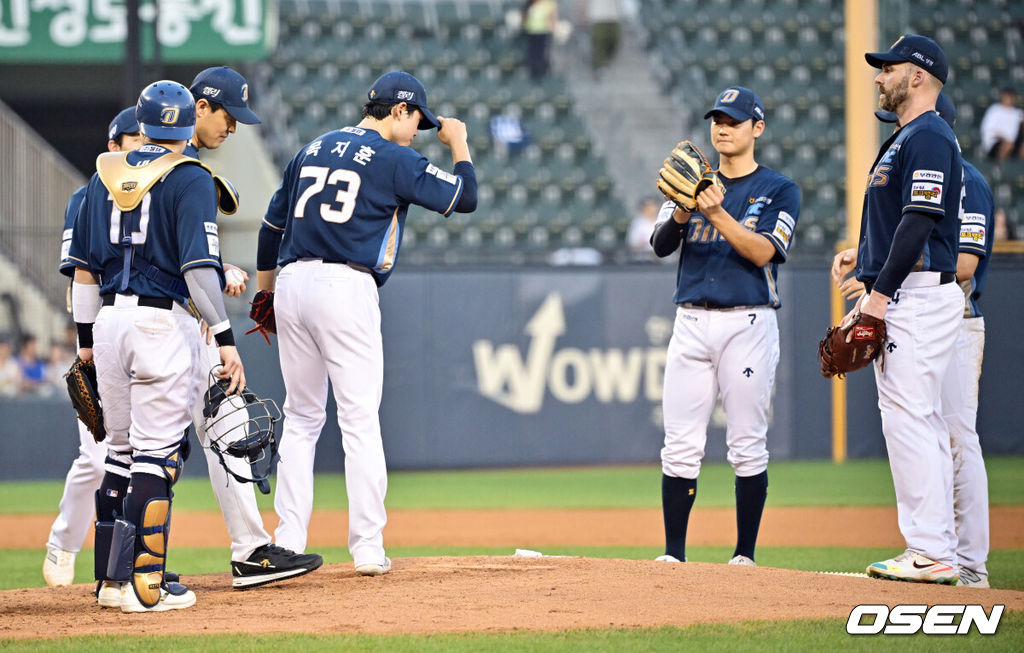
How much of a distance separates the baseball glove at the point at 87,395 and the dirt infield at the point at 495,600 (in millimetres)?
706

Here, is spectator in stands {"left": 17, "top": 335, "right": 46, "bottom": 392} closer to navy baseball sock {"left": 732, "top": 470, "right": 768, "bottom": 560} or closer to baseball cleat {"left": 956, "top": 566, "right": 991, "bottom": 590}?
navy baseball sock {"left": 732, "top": 470, "right": 768, "bottom": 560}

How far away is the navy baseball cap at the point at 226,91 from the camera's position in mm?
5027

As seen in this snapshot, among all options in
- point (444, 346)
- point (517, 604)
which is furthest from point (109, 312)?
point (444, 346)

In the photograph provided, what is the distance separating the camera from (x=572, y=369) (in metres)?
12.0

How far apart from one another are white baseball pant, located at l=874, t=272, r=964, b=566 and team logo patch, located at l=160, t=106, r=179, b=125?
2.98 meters

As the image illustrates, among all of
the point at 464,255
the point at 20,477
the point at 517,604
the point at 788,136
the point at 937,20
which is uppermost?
the point at 937,20

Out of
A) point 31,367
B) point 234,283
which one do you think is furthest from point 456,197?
point 31,367

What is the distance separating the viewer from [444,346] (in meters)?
11.9

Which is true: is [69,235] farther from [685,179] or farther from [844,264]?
[844,264]

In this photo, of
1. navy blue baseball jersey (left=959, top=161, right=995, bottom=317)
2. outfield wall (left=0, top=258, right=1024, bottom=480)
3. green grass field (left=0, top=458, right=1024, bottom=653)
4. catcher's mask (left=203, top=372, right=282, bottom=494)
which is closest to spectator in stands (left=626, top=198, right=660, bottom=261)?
outfield wall (left=0, top=258, right=1024, bottom=480)

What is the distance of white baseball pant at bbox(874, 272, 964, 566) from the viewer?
4.93 meters

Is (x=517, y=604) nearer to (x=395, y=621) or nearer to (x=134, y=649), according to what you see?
(x=395, y=621)

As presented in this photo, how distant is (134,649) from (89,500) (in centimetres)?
205

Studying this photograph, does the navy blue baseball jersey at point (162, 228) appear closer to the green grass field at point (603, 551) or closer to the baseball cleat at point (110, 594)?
the baseball cleat at point (110, 594)
